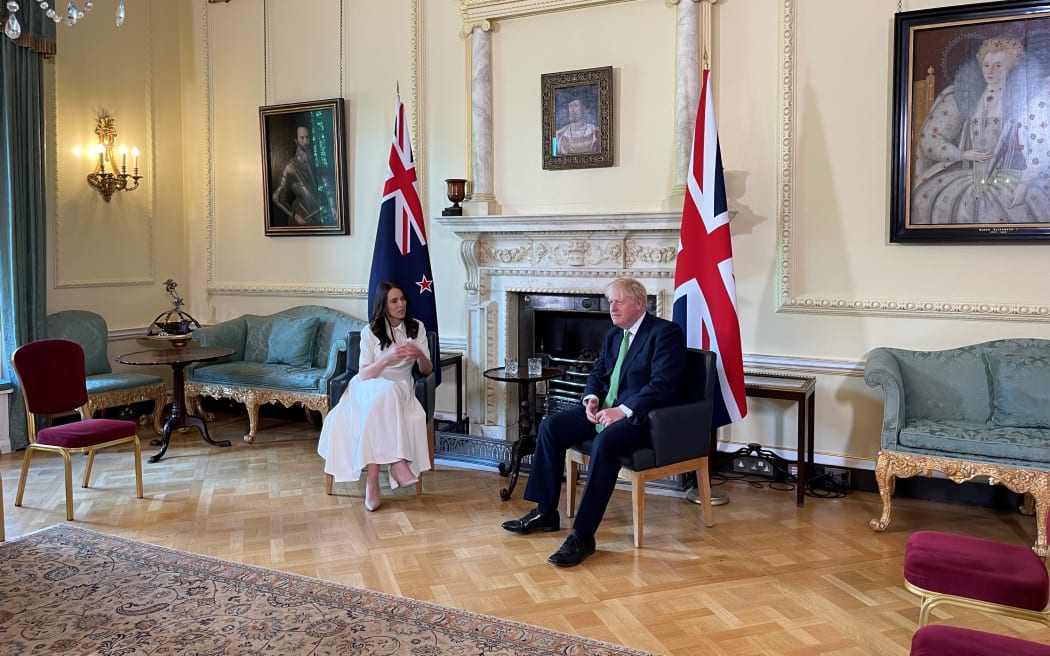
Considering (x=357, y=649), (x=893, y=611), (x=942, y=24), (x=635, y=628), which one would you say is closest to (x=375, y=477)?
(x=357, y=649)

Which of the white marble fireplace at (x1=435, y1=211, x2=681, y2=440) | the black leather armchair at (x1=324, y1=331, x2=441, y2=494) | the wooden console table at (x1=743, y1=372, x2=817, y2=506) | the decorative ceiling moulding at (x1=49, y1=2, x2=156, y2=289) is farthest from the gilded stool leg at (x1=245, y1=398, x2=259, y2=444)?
the wooden console table at (x1=743, y1=372, x2=817, y2=506)

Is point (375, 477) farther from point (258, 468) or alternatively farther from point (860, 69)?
point (860, 69)

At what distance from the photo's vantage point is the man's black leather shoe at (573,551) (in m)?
3.86

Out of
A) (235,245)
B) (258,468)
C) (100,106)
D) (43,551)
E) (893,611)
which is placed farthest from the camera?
(235,245)

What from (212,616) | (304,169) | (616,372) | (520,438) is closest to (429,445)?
(520,438)

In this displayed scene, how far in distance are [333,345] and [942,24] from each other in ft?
15.1

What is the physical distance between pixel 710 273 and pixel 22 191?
5058 millimetres

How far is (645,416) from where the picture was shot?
4207mm

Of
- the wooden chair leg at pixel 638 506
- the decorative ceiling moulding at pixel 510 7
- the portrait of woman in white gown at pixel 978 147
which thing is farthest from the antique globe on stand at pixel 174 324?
the portrait of woman in white gown at pixel 978 147

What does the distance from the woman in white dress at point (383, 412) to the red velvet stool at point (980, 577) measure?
2.89 meters

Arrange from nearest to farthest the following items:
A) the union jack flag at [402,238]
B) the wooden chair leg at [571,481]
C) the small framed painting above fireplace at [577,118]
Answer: the wooden chair leg at [571,481] < the small framed painting above fireplace at [577,118] < the union jack flag at [402,238]

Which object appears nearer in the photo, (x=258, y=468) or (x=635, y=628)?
(x=635, y=628)

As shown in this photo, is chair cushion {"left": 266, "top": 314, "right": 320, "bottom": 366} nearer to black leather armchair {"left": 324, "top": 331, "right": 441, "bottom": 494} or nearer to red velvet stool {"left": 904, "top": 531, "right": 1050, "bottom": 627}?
black leather armchair {"left": 324, "top": 331, "right": 441, "bottom": 494}

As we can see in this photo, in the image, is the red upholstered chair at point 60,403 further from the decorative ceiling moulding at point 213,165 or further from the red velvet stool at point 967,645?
the red velvet stool at point 967,645
